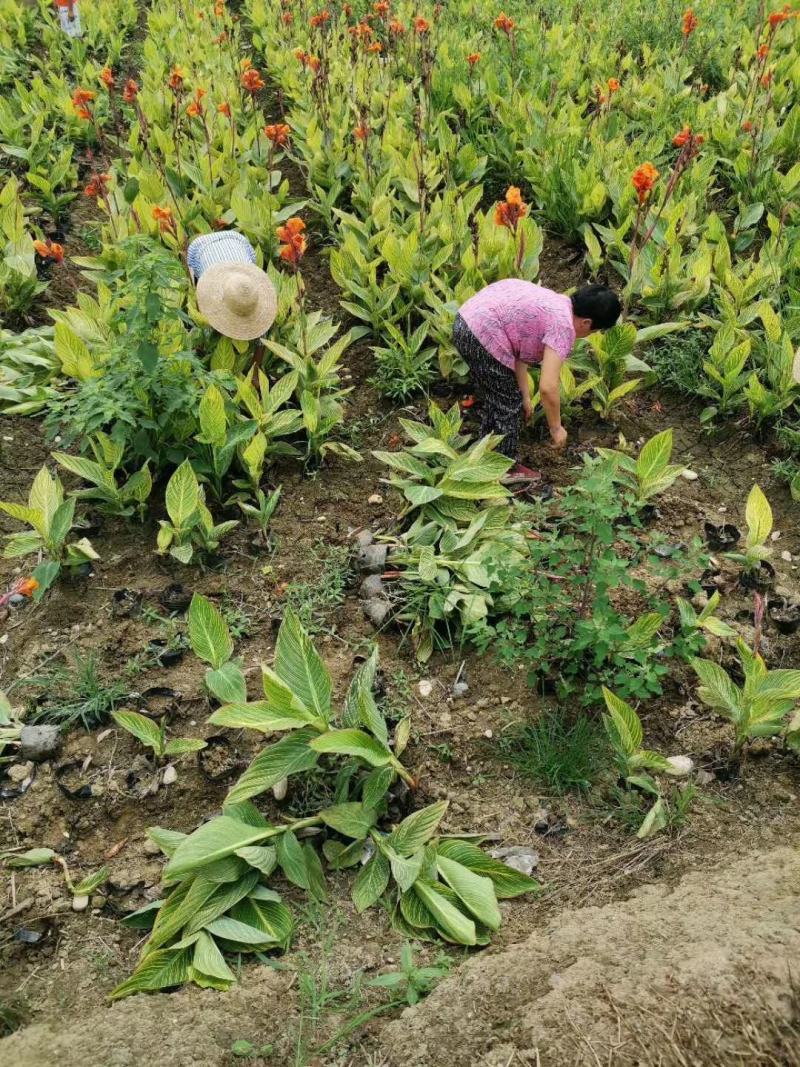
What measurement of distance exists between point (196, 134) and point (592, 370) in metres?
3.64

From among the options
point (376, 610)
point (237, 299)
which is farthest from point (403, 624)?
point (237, 299)

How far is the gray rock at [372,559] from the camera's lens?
3.30 m

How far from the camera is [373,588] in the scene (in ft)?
10.6

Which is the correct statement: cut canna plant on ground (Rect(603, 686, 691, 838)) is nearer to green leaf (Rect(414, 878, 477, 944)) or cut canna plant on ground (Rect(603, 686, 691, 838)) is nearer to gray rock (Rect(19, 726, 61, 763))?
green leaf (Rect(414, 878, 477, 944))

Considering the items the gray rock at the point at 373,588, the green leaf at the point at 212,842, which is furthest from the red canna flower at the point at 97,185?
the green leaf at the point at 212,842

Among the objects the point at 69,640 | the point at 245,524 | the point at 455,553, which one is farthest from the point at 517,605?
the point at 69,640

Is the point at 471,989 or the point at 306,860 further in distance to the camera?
the point at 306,860

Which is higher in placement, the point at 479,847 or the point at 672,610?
the point at 672,610

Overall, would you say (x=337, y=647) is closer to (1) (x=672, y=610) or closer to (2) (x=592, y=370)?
(1) (x=672, y=610)

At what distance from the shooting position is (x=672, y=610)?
10.1ft

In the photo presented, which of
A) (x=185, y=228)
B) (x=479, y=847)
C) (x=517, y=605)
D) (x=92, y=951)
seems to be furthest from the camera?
(x=185, y=228)

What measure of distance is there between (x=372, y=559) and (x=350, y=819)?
114 cm

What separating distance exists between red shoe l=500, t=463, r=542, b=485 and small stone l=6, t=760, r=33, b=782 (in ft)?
6.83

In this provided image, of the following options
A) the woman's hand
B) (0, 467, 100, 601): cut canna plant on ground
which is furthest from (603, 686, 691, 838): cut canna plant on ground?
(0, 467, 100, 601): cut canna plant on ground
